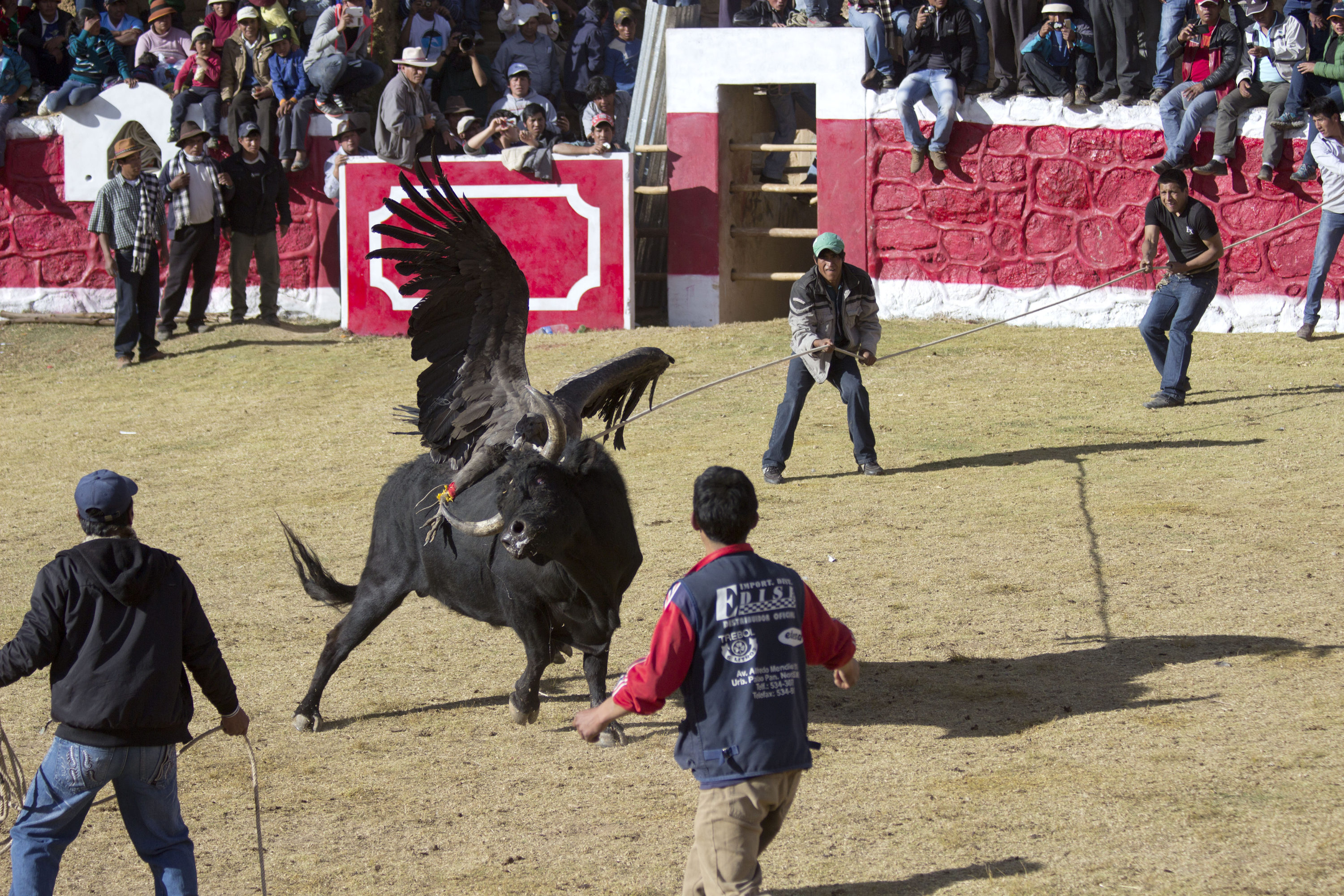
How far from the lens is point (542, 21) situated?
1612 cm

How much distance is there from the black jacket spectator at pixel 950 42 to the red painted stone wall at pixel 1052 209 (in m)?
0.60

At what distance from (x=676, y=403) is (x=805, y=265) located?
17.2 ft

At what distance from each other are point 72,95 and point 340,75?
3464mm

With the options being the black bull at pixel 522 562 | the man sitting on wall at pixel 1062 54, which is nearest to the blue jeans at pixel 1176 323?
the man sitting on wall at pixel 1062 54

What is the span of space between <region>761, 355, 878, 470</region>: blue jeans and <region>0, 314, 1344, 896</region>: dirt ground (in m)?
0.29

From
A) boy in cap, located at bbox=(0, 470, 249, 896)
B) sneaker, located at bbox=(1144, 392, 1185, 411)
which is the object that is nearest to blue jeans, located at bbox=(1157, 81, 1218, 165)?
sneaker, located at bbox=(1144, 392, 1185, 411)

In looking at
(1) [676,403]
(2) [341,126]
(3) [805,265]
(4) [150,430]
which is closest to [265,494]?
(4) [150,430]

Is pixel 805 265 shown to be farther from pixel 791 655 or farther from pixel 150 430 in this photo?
pixel 791 655

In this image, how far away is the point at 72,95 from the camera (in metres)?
16.1

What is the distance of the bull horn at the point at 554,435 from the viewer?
5.78 m

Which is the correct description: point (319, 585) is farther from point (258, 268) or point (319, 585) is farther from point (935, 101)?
point (258, 268)

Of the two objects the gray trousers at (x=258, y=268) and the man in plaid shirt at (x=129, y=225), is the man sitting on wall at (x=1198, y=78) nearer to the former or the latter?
the gray trousers at (x=258, y=268)

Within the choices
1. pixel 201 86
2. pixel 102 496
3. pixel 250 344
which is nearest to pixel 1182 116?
pixel 250 344

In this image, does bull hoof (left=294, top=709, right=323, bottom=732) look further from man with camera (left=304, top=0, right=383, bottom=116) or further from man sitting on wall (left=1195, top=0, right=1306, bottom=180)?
man with camera (left=304, top=0, right=383, bottom=116)
